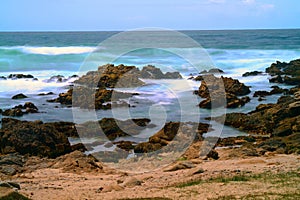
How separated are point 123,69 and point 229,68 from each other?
56.6 feet

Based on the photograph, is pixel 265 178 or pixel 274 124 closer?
pixel 265 178

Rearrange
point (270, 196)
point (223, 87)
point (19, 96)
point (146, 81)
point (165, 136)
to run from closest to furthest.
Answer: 1. point (270, 196)
2. point (165, 136)
3. point (19, 96)
4. point (223, 87)
5. point (146, 81)

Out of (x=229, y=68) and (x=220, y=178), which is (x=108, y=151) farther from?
(x=229, y=68)

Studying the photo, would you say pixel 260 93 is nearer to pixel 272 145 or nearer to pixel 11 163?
pixel 272 145

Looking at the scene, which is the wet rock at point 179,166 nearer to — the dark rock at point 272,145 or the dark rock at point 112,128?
the dark rock at point 272,145

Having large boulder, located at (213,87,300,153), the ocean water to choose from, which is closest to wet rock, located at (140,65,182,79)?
Answer: the ocean water

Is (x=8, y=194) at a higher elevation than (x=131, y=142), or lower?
higher

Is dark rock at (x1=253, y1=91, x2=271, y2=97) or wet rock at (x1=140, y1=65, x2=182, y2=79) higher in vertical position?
wet rock at (x1=140, y1=65, x2=182, y2=79)

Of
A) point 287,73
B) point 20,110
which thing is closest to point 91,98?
point 20,110

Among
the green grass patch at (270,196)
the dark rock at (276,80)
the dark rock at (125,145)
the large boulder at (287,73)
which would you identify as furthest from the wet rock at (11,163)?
the dark rock at (276,80)

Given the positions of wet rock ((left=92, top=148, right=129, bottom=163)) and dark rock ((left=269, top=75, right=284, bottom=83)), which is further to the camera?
dark rock ((left=269, top=75, right=284, bottom=83))

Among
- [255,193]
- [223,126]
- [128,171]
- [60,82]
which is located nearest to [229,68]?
[60,82]

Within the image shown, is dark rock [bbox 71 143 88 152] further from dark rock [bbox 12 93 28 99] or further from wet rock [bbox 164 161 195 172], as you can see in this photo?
dark rock [bbox 12 93 28 99]

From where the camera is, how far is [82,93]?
30.4 meters
